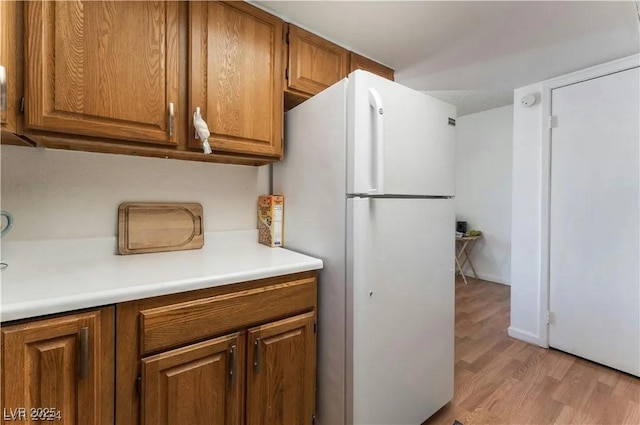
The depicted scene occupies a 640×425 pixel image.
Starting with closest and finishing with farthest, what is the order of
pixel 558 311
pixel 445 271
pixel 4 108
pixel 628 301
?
pixel 4 108, pixel 445 271, pixel 628 301, pixel 558 311

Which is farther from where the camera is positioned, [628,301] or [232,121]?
[628,301]

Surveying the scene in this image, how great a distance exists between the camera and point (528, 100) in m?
2.32

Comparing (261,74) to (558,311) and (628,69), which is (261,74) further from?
(558,311)

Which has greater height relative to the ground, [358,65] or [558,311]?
[358,65]

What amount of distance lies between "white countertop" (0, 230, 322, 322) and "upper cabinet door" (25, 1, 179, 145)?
49 centimetres

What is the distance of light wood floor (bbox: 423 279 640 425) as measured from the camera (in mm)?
1549

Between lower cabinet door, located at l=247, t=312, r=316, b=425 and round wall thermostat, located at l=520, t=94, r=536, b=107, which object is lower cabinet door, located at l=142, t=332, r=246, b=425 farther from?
round wall thermostat, located at l=520, t=94, r=536, b=107

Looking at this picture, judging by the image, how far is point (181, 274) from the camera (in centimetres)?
101

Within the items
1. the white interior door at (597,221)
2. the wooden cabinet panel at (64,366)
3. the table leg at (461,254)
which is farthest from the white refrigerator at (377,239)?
the table leg at (461,254)

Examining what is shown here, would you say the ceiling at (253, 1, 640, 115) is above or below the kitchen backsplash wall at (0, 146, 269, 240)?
above

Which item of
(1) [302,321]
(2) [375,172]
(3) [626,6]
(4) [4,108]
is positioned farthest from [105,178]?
(3) [626,6]

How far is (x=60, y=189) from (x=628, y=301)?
3.24m

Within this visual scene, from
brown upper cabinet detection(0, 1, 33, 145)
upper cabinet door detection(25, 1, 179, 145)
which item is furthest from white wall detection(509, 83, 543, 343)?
brown upper cabinet detection(0, 1, 33, 145)

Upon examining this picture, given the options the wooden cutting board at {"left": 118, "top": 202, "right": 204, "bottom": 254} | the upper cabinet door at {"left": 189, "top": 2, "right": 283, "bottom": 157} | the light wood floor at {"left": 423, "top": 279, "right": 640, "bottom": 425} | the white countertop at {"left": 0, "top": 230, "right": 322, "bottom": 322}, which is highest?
the upper cabinet door at {"left": 189, "top": 2, "right": 283, "bottom": 157}
